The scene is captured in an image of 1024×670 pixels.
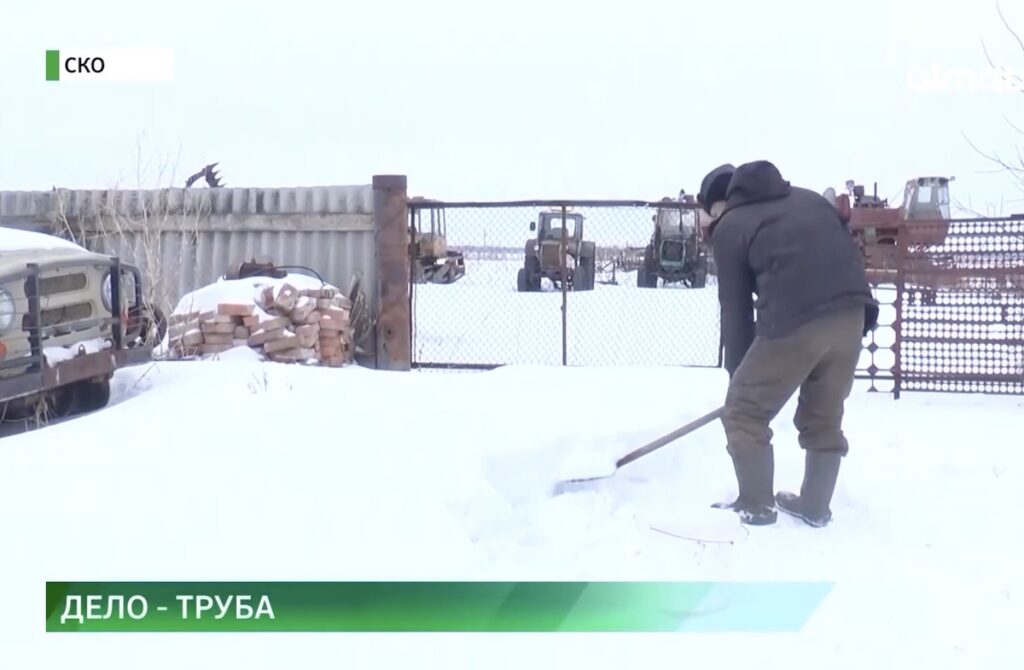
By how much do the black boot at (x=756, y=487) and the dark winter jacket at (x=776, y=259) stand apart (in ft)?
1.37

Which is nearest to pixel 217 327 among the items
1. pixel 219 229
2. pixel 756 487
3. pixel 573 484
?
pixel 219 229

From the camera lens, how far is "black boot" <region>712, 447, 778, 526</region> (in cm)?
439

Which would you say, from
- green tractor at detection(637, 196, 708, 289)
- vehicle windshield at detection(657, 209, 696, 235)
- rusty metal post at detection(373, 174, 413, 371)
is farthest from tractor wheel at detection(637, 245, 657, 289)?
rusty metal post at detection(373, 174, 413, 371)

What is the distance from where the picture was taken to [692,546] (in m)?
4.14

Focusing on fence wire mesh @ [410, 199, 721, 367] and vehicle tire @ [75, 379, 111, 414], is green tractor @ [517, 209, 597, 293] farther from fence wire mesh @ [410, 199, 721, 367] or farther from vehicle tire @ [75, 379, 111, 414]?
vehicle tire @ [75, 379, 111, 414]

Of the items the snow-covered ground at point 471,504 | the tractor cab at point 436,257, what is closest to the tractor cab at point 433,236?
the tractor cab at point 436,257

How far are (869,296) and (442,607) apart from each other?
2.32 meters

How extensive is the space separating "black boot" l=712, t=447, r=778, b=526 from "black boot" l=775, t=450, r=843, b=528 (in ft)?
0.52

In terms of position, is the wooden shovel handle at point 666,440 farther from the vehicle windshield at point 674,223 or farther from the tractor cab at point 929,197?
the tractor cab at point 929,197

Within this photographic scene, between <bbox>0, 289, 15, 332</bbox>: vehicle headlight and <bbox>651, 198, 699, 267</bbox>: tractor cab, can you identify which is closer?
<bbox>0, 289, 15, 332</bbox>: vehicle headlight

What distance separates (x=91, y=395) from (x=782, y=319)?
13.3ft

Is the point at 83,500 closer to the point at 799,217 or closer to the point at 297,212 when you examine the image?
the point at 799,217

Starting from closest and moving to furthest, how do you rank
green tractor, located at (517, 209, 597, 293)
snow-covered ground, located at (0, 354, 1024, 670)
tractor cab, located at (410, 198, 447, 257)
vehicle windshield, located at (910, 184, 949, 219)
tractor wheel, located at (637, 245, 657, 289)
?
snow-covered ground, located at (0, 354, 1024, 670) < tractor cab, located at (410, 198, 447, 257) < green tractor, located at (517, 209, 597, 293) < tractor wheel, located at (637, 245, 657, 289) < vehicle windshield, located at (910, 184, 949, 219)

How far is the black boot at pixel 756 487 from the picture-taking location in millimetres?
4391
